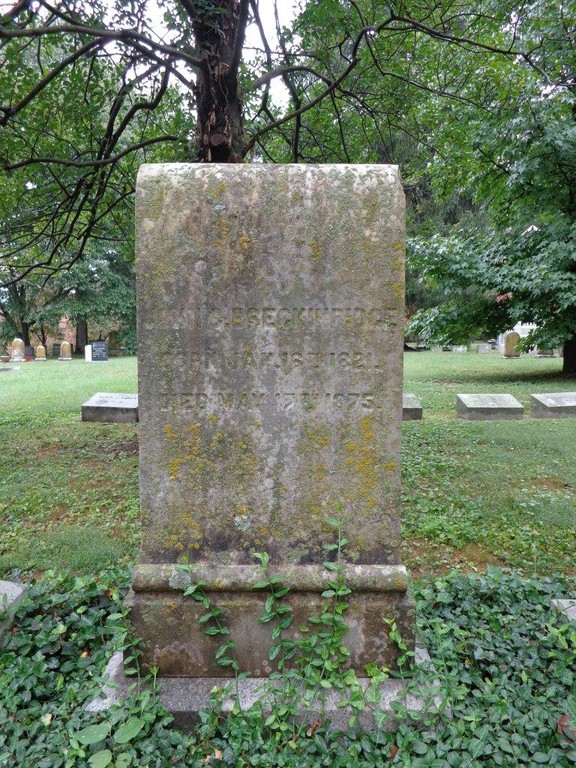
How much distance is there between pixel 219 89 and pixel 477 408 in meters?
6.49

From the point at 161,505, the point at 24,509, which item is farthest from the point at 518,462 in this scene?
the point at 24,509

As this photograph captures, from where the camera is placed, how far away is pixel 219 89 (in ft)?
15.4

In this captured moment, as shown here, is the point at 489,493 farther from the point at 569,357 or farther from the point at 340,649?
the point at 569,357

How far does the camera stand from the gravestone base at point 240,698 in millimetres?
2191

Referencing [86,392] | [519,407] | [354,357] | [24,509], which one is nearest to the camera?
[354,357]

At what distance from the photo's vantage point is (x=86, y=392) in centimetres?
1427

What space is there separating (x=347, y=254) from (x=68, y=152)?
5775mm

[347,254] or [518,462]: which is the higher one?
[347,254]

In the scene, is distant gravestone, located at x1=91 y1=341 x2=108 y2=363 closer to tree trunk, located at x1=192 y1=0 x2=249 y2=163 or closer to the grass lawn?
the grass lawn

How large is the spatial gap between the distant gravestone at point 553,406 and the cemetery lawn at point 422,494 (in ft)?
0.99

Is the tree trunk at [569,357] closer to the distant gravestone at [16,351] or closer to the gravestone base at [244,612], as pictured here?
the gravestone base at [244,612]

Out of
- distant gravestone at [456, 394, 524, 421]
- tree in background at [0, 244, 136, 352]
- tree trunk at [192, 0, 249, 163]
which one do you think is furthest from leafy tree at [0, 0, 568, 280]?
tree in background at [0, 244, 136, 352]

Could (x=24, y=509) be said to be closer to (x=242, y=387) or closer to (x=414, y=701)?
(x=242, y=387)

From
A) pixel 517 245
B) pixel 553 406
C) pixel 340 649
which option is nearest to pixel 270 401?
pixel 340 649
